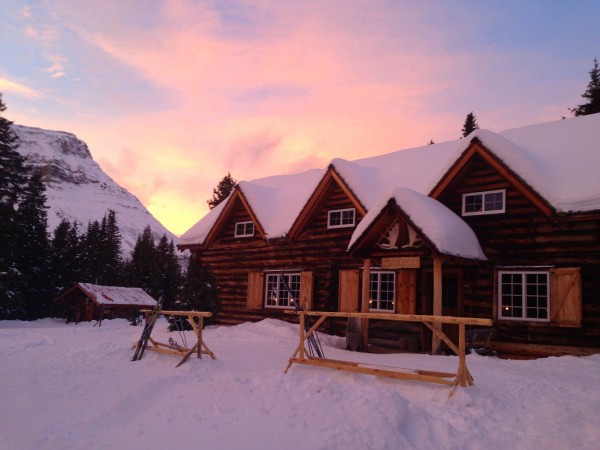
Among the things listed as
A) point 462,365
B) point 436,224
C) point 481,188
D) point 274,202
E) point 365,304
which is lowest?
point 462,365

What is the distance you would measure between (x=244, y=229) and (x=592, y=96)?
30351 mm

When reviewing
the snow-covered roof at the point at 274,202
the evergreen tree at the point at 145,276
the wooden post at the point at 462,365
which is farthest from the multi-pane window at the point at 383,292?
the evergreen tree at the point at 145,276

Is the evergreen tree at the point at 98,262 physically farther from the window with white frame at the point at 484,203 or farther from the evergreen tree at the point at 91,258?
the window with white frame at the point at 484,203

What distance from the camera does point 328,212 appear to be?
807 inches

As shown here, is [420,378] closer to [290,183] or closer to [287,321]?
[287,321]

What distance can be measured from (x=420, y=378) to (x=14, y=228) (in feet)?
100

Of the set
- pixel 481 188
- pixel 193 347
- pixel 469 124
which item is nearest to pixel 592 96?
pixel 469 124

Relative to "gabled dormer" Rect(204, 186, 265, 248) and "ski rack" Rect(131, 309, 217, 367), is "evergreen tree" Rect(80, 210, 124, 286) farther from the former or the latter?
"ski rack" Rect(131, 309, 217, 367)

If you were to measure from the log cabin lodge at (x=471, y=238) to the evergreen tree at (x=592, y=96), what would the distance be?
22.4 m

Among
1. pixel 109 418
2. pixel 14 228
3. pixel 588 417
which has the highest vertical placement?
pixel 14 228

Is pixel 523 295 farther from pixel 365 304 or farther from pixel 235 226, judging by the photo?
pixel 235 226

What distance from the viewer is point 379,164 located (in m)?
21.7

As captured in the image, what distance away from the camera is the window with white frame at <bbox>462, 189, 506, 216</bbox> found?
51.9ft

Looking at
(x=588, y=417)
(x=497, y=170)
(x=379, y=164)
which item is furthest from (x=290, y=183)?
(x=588, y=417)
